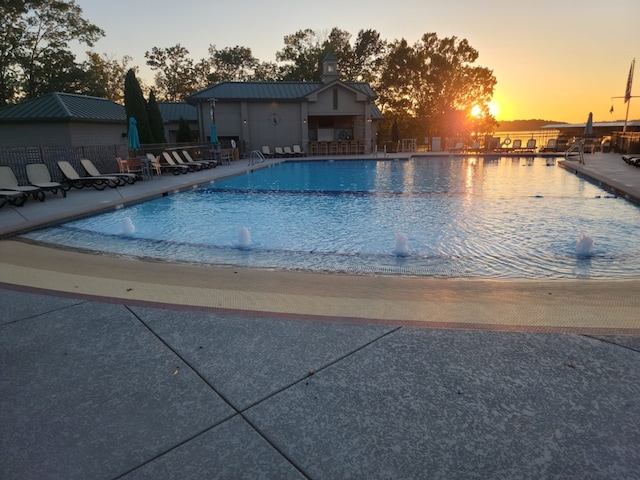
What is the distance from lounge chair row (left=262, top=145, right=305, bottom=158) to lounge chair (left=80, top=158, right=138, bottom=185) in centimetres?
1559

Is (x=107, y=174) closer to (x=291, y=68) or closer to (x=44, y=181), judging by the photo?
(x=44, y=181)

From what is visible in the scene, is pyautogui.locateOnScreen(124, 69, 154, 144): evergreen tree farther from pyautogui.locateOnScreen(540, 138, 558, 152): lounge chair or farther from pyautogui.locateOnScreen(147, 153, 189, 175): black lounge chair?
pyautogui.locateOnScreen(540, 138, 558, 152): lounge chair

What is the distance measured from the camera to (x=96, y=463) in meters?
1.96

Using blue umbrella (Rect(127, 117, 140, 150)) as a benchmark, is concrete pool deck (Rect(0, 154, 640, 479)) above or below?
below

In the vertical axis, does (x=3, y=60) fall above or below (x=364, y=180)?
above

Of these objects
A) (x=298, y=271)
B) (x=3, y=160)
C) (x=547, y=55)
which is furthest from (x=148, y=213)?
(x=547, y=55)

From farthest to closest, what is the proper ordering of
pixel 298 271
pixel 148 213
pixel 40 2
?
pixel 40 2 → pixel 148 213 → pixel 298 271

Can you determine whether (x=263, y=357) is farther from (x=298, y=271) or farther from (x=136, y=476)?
(x=298, y=271)

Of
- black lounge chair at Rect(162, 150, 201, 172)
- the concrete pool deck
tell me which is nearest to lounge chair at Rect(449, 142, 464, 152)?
black lounge chair at Rect(162, 150, 201, 172)

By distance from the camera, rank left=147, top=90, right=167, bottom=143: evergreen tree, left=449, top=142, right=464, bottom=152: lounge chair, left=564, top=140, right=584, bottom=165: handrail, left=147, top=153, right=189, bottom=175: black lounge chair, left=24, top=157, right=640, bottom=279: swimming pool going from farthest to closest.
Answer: left=449, top=142, right=464, bottom=152: lounge chair, left=147, top=90, right=167, bottom=143: evergreen tree, left=564, top=140, right=584, bottom=165: handrail, left=147, top=153, right=189, bottom=175: black lounge chair, left=24, top=157, right=640, bottom=279: swimming pool

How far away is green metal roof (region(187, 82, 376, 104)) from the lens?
1192 inches

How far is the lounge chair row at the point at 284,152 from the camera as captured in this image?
102ft

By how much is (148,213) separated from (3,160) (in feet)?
18.8

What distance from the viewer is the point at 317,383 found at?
2590 millimetres
